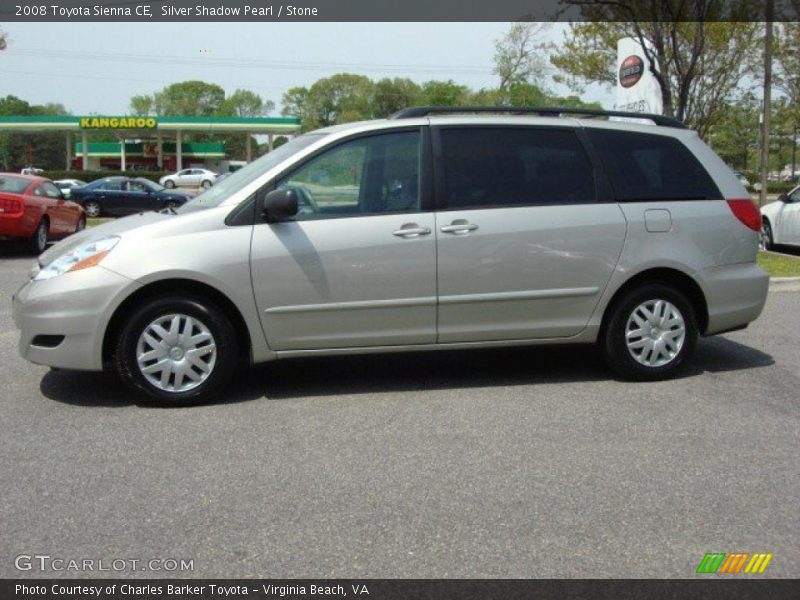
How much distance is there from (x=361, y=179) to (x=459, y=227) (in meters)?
0.72

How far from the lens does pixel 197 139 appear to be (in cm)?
9300

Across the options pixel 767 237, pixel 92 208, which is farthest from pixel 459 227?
pixel 92 208

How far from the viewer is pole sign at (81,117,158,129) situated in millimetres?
61188

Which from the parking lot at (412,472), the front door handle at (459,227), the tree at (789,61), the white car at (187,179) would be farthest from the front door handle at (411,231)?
the white car at (187,179)

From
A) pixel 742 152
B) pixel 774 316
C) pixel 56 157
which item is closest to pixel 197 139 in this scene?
pixel 56 157

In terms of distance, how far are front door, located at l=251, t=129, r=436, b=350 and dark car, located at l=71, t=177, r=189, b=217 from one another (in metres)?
23.4

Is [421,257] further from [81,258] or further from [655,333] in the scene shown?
[81,258]

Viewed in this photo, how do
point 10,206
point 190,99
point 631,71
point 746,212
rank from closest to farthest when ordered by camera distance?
1. point 746,212
2. point 10,206
3. point 631,71
4. point 190,99

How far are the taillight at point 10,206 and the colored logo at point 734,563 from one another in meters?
12.8

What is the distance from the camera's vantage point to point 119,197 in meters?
28.0

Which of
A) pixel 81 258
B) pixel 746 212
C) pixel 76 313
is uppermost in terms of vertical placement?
pixel 746 212

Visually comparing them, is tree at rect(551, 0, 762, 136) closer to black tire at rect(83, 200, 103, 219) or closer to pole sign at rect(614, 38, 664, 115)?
pole sign at rect(614, 38, 664, 115)

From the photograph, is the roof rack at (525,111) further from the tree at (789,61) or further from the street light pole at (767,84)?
the tree at (789,61)

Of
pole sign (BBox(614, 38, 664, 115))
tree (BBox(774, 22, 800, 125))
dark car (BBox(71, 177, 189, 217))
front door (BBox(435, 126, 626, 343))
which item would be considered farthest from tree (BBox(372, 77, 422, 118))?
front door (BBox(435, 126, 626, 343))
